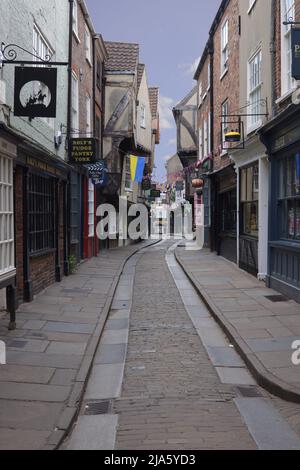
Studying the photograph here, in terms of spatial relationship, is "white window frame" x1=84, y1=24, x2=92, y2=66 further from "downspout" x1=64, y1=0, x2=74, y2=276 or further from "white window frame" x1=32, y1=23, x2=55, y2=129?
"white window frame" x1=32, y1=23, x2=55, y2=129

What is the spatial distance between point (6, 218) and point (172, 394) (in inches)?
159

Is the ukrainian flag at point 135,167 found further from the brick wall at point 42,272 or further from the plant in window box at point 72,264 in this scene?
the brick wall at point 42,272

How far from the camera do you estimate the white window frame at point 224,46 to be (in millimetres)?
18562

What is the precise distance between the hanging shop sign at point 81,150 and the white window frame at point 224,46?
238 inches

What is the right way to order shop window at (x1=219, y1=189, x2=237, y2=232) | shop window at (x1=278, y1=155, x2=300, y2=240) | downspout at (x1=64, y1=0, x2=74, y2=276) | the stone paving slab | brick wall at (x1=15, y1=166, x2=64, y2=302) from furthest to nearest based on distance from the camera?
shop window at (x1=219, y1=189, x2=237, y2=232) → downspout at (x1=64, y1=0, x2=74, y2=276) → shop window at (x1=278, y1=155, x2=300, y2=240) → brick wall at (x1=15, y1=166, x2=64, y2=302) → the stone paving slab

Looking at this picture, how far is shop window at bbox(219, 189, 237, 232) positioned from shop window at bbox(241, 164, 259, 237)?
170 centimetres

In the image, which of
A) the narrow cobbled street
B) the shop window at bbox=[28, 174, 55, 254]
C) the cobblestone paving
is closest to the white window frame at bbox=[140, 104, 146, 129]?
the shop window at bbox=[28, 174, 55, 254]

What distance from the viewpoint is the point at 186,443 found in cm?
450

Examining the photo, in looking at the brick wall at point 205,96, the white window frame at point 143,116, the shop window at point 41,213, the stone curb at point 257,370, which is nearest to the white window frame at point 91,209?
the brick wall at point 205,96

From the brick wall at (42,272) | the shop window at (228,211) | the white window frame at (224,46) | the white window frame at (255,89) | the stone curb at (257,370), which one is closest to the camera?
the stone curb at (257,370)

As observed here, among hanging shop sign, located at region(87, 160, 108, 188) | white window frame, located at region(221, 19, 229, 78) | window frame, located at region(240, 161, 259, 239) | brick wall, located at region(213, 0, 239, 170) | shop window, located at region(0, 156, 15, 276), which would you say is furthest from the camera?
hanging shop sign, located at region(87, 160, 108, 188)

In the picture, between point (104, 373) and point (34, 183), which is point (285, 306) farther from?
point (34, 183)

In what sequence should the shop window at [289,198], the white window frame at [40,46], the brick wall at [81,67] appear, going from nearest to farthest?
the shop window at [289,198] → the white window frame at [40,46] → the brick wall at [81,67]

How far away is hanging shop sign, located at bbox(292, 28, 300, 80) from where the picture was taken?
8.75 meters
